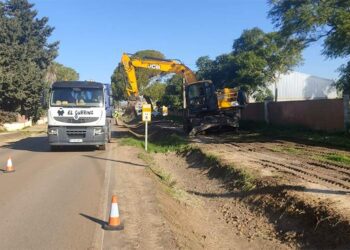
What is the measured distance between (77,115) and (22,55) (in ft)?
122

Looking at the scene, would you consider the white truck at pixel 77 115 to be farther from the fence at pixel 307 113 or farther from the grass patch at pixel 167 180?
the fence at pixel 307 113

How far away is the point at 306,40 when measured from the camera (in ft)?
87.1

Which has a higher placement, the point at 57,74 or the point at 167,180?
the point at 57,74

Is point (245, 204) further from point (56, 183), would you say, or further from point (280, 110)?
point (280, 110)

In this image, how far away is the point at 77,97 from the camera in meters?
21.4

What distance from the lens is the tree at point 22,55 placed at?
164 ft

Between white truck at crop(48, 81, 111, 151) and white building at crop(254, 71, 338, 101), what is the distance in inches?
2047

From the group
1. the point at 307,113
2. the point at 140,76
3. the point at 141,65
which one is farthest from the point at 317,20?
the point at 140,76

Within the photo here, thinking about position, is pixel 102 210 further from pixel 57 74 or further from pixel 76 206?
pixel 57 74

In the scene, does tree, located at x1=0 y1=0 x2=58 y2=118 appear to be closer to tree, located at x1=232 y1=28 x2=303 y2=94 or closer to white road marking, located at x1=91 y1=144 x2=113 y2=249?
tree, located at x1=232 y1=28 x2=303 y2=94

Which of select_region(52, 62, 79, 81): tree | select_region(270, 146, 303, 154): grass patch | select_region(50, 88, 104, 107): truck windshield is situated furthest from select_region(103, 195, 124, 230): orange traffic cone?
select_region(52, 62, 79, 81): tree

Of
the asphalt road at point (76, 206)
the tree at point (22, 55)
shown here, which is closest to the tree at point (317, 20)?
the asphalt road at point (76, 206)

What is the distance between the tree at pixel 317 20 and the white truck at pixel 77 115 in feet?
33.1

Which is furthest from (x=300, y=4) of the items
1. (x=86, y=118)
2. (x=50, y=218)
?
(x=50, y=218)
